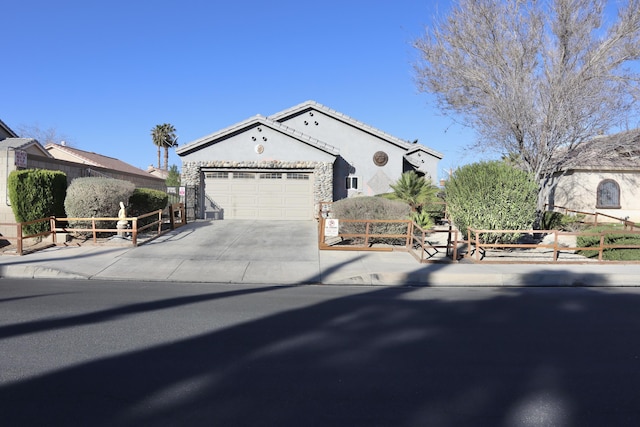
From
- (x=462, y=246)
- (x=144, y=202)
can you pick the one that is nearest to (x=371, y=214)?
(x=462, y=246)

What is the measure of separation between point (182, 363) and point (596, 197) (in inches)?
891

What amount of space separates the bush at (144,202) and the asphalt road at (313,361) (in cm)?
893

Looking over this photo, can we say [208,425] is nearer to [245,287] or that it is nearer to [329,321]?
[329,321]

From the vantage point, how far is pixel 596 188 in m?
22.1

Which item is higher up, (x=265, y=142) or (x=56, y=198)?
(x=265, y=142)

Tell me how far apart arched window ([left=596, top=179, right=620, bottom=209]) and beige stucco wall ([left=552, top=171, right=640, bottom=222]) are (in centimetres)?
15

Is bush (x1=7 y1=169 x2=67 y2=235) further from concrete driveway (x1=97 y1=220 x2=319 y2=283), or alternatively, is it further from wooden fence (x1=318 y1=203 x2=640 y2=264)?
wooden fence (x1=318 y1=203 x2=640 y2=264)

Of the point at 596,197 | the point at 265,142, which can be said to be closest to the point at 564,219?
the point at 596,197

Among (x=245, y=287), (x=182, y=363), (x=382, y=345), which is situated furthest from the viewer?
(x=245, y=287)

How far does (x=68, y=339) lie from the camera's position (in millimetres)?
5531

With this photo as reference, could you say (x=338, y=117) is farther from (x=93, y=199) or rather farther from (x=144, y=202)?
(x=93, y=199)

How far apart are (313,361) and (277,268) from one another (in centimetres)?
644

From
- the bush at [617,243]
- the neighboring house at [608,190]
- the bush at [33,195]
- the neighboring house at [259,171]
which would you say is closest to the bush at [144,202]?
the bush at [33,195]

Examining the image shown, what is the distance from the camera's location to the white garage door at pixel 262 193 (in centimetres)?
2177
